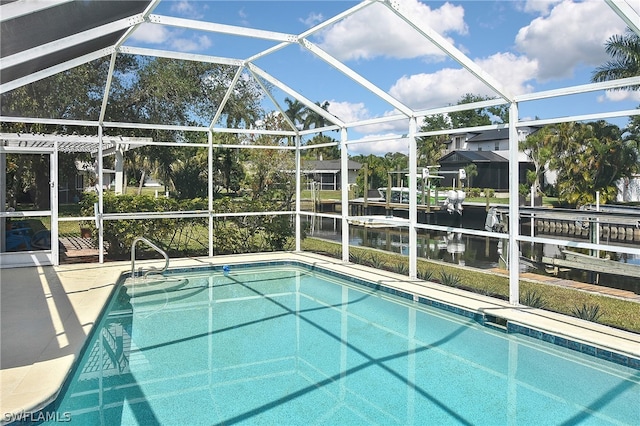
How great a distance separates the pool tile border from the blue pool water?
0.08m

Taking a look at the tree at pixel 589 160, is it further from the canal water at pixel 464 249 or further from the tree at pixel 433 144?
the tree at pixel 433 144

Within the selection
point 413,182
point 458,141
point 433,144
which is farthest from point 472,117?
point 413,182

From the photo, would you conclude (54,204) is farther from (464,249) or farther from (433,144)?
(433,144)

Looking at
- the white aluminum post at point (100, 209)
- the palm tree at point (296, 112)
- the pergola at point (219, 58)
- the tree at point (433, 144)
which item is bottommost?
the white aluminum post at point (100, 209)

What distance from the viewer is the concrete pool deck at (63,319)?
158 inches

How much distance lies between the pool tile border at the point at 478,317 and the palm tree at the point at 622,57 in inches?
721

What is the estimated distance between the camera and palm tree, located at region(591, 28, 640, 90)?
2044 centimetres

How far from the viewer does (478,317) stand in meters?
6.40

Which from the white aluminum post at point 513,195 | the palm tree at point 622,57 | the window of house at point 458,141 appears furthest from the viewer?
the window of house at point 458,141

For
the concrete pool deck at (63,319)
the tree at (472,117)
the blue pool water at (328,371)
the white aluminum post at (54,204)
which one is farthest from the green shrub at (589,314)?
the tree at (472,117)

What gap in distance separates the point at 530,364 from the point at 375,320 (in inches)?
86.1

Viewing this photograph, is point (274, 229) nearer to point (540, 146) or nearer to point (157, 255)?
point (157, 255)

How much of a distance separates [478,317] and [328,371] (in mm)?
2493

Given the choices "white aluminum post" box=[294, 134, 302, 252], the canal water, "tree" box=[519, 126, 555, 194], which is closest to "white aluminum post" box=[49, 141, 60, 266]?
"white aluminum post" box=[294, 134, 302, 252]
